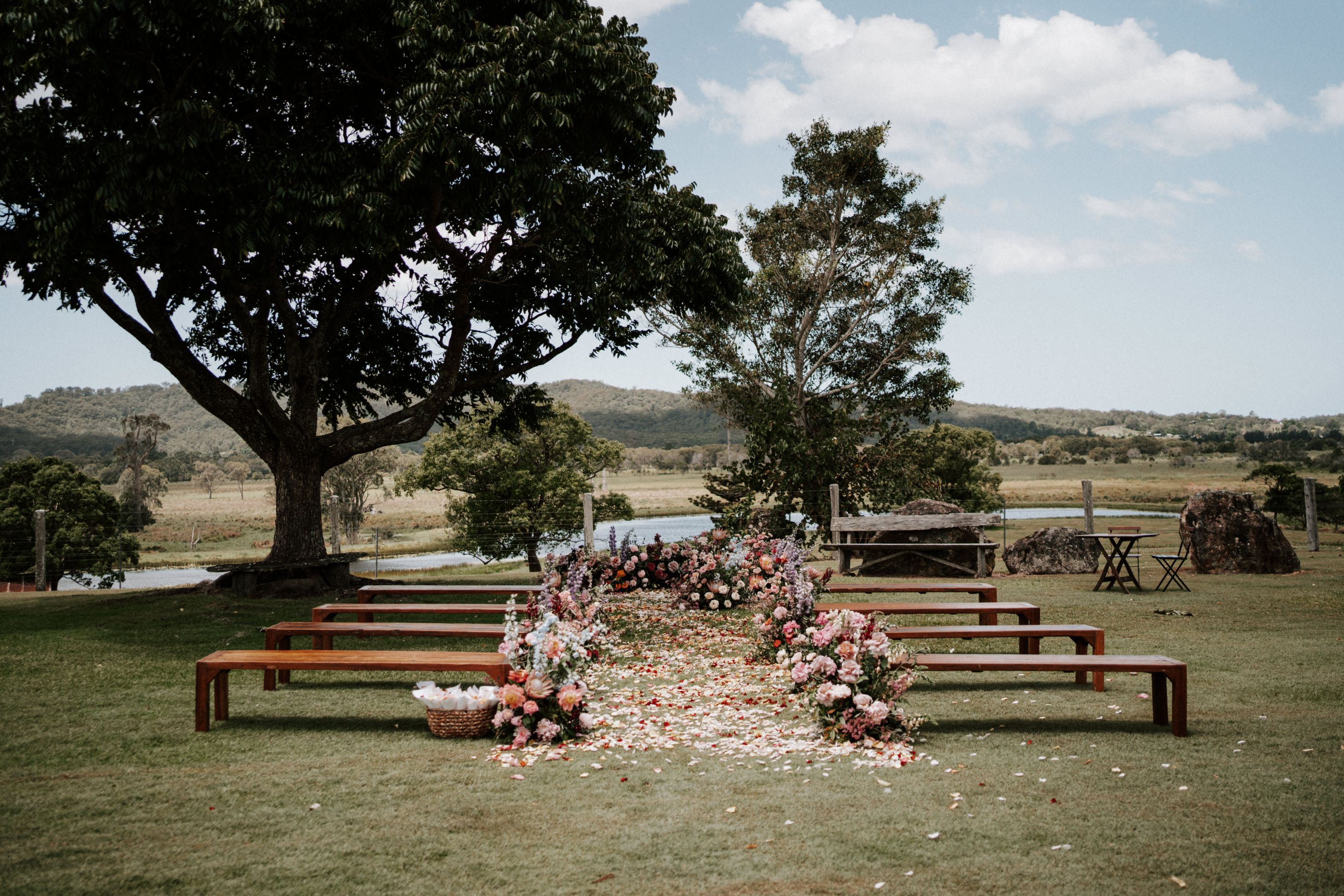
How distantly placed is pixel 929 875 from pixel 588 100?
978 centimetres

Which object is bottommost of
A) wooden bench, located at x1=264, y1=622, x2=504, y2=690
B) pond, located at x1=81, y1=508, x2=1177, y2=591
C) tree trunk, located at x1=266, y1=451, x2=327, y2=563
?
pond, located at x1=81, y1=508, x2=1177, y2=591

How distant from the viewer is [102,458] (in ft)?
274

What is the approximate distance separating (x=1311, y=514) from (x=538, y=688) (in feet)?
60.5

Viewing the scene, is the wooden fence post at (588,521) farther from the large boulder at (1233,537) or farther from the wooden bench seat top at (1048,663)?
the wooden bench seat top at (1048,663)

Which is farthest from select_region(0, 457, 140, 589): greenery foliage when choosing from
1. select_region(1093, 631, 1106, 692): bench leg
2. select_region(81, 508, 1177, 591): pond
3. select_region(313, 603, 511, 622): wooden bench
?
select_region(1093, 631, 1106, 692): bench leg

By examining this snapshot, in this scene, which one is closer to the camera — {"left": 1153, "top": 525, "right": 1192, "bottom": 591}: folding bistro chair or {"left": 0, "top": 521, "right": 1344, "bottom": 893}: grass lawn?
{"left": 0, "top": 521, "right": 1344, "bottom": 893}: grass lawn

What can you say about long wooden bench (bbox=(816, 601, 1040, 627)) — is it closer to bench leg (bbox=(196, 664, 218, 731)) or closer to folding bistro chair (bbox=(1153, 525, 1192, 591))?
bench leg (bbox=(196, 664, 218, 731))

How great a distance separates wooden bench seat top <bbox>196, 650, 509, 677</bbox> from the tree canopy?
18.1 meters

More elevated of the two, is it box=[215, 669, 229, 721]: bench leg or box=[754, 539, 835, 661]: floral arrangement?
box=[754, 539, 835, 661]: floral arrangement

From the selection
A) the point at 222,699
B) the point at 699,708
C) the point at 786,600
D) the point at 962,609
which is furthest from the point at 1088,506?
the point at 222,699

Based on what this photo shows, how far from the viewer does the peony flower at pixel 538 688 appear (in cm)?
521

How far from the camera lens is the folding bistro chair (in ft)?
40.7

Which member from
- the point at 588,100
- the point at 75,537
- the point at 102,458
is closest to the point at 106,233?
the point at 588,100

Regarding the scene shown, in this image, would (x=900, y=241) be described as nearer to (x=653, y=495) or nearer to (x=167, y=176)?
(x=167, y=176)
